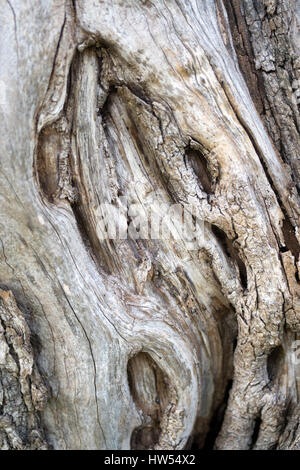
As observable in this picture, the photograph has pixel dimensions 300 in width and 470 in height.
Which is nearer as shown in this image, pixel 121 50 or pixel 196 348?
pixel 121 50

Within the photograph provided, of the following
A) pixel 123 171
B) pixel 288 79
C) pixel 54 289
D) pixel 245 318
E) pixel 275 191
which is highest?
pixel 288 79

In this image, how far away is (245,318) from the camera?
203cm

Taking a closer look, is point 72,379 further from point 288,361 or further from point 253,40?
point 253,40

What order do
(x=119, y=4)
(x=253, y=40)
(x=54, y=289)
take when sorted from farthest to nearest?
(x=253, y=40) < (x=54, y=289) < (x=119, y=4)

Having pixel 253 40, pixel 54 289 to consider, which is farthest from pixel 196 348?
pixel 253 40

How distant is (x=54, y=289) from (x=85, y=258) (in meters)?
0.22

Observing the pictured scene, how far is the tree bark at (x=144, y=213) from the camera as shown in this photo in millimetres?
1767

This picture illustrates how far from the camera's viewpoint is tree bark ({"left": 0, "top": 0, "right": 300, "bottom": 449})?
1.77m

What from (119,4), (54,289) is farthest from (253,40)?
(54,289)

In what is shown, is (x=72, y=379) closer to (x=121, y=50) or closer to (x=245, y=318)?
(x=245, y=318)

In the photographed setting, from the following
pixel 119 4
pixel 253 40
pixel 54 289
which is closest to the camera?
pixel 119 4

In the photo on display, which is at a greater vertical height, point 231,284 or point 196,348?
point 231,284

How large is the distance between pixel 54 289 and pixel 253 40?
171 cm

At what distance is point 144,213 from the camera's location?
2031 mm
